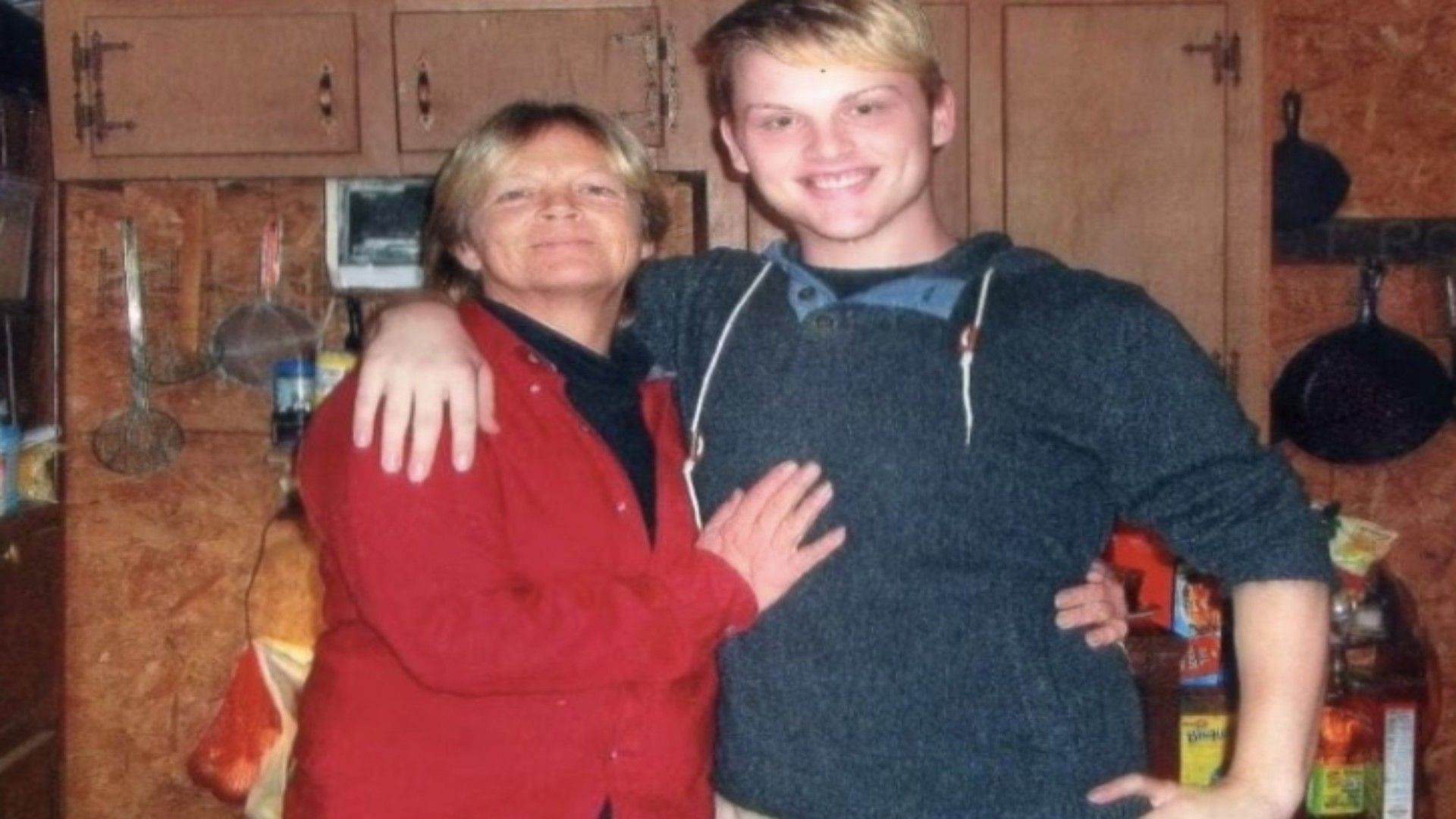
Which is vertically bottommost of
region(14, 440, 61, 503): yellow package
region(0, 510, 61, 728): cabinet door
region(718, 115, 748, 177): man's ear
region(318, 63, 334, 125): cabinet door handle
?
region(0, 510, 61, 728): cabinet door

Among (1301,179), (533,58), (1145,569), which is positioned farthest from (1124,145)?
(533,58)

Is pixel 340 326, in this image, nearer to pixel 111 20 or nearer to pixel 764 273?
pixel 111 20

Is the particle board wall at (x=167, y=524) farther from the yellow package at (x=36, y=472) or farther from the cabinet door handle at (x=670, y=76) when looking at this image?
the cabinet door handle at (x=670, y=76)

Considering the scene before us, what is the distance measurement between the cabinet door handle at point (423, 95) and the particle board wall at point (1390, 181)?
57.2 inches

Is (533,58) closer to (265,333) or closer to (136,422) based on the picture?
(265,333)

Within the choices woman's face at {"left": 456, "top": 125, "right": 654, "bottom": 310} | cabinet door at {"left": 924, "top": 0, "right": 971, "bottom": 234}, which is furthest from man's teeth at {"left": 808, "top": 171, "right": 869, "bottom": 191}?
cabinet door at {"left": 924, "top": 0, "right": 971, "bottom": 234}

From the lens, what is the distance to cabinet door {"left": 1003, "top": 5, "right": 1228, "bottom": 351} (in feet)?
8.27

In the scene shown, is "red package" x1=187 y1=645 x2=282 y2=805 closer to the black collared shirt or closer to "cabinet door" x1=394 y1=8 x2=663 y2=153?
"cabinet door" x1=394 y1=8 x2=663 y2=153

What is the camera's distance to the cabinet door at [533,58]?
2502mm

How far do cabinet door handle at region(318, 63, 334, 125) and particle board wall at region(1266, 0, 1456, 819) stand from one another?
1.60 m

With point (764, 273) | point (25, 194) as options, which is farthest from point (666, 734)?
point (25, 194)

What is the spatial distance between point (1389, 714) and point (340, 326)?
1850 mm

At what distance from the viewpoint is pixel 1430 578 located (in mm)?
2994

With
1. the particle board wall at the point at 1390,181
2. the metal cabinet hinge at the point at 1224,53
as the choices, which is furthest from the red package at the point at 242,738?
the particle board wall at the point at 1390,181
